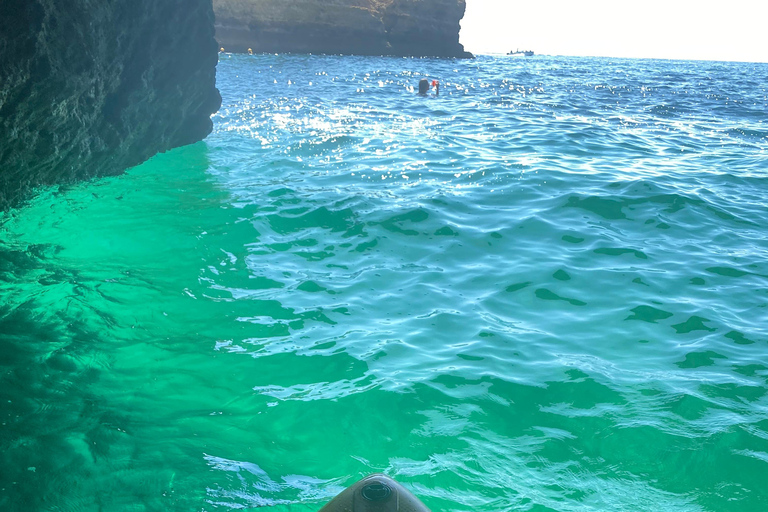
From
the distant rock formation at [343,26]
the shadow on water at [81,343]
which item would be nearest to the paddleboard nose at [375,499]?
the shadow on water at [81,343]

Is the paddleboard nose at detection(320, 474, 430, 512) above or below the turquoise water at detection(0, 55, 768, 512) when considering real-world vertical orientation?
above

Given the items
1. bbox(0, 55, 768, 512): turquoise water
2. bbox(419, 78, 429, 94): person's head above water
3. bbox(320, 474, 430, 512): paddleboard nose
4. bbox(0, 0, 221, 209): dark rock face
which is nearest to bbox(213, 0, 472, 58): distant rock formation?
bbox(419, 78, 429, 94): person's head above water

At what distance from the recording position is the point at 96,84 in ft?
27.1

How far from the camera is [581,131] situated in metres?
15.3

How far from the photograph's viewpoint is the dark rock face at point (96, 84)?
6.29 meters

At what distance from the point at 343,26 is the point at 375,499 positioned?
59638 mm

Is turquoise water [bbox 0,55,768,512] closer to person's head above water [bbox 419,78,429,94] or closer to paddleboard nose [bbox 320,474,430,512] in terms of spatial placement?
paddleboard nose [bbox 320,474,430,512]

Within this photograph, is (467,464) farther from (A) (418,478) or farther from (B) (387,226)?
(B) (387,226)

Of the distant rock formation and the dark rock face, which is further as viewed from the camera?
the distant rock formation

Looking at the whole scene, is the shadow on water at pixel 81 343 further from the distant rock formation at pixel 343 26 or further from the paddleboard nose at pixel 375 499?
the distant rock formation at pixel 343 26

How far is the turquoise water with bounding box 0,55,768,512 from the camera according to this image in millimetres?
3748

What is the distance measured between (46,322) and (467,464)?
3.87 meters

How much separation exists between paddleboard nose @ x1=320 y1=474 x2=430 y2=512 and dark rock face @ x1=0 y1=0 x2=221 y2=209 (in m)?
5.85

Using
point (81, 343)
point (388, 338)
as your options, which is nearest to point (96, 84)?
point (81, 343)
